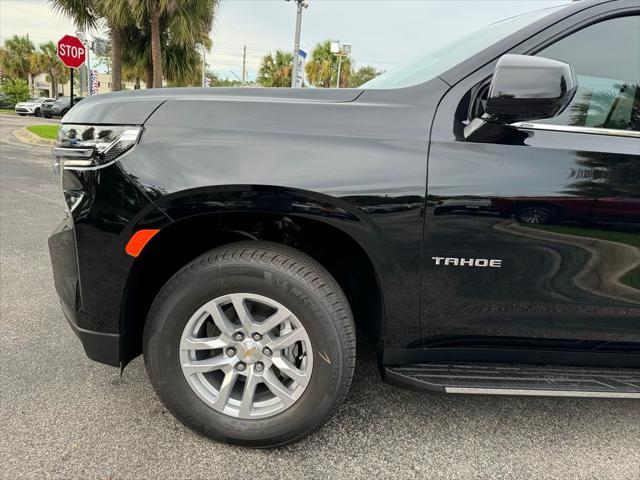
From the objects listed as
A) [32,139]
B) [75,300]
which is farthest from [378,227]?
[32,139]

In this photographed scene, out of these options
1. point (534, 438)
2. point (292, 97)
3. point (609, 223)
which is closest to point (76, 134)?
point (292, 97)

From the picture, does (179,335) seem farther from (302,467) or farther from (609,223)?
(609,223)

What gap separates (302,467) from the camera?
74.9 inches

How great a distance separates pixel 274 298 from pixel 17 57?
67.8 meters

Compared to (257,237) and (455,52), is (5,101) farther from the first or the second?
(455,52)

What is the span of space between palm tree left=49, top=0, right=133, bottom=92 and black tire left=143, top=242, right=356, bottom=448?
12.8m

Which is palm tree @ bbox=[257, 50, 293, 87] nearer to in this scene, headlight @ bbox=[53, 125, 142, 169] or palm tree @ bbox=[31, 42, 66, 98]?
palm tree @ bbox=[31, 42, 66, 98]

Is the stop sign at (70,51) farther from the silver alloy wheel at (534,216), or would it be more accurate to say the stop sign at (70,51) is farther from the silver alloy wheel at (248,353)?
the silver alloy wheel at (534,216)

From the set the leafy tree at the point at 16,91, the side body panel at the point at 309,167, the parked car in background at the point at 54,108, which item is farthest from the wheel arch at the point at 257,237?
the leafy tree at the point at 16,91

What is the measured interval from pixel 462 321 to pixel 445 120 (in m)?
Result: 0.78

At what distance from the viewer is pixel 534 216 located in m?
1.75

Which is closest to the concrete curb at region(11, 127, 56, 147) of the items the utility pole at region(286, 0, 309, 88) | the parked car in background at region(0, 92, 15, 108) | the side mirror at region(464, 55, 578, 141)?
the utility pole at region(286, 0, 309, 88)

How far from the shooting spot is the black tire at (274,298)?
181cm

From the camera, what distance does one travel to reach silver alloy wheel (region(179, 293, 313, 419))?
73.2 inches
